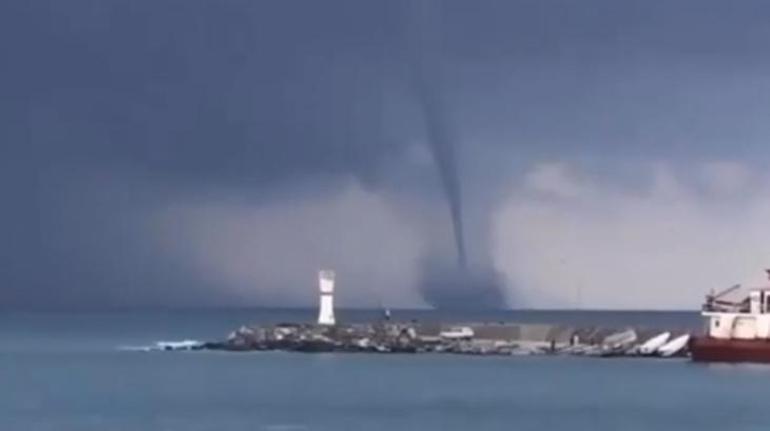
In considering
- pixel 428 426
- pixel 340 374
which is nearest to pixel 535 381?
pixel 340 374

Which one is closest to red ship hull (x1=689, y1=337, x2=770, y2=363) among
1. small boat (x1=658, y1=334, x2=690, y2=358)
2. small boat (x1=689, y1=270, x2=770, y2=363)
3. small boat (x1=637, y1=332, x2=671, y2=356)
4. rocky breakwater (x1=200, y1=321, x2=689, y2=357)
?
small boat (x1=689, y1=270, x2=770, y2=363)

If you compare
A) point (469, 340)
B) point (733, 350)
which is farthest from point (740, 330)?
point (469, 340)

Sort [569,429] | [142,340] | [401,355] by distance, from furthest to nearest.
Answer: [142,340] → [401,355] → [569,429]

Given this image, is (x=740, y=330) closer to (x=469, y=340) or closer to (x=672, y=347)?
(x=672, y=347)

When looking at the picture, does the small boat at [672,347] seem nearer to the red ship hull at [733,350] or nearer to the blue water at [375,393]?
the blue water at [375,393]

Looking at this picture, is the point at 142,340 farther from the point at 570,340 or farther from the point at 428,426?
the point at 428,426

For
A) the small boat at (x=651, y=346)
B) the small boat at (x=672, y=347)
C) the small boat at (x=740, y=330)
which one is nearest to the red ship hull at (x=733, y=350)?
the small boat at (x=740, y=330)

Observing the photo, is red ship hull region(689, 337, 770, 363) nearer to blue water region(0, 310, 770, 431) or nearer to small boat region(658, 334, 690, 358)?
blue water region(0, 310, 770, 431)
